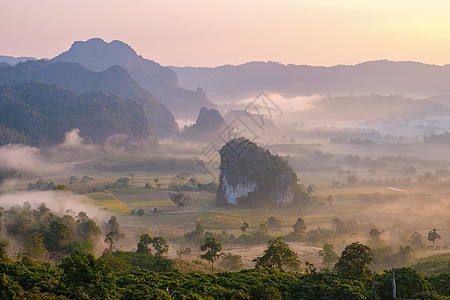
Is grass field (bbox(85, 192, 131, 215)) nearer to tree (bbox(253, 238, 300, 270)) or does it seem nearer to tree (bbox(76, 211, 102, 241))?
tree (bbox(76, 211, 102, 241))

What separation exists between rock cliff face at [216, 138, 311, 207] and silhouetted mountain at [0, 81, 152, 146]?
96.7 m

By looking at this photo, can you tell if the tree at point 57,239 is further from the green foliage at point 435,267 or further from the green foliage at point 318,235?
the green foliage at point 435,267

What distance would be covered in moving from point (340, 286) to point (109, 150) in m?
167

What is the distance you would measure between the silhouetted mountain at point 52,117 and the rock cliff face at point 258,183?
9667 cm

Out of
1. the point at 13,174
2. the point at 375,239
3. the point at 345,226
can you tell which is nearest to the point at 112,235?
the point at 375,239

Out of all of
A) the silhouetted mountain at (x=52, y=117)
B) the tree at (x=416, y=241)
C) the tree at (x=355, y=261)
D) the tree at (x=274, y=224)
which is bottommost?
the tree at (x=416, y=241)

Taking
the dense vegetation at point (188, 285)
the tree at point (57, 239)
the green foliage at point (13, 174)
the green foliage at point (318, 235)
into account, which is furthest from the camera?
the green foliage at point (13, 174)

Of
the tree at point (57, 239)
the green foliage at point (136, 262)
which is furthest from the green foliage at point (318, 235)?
the tree at point (57, 239)

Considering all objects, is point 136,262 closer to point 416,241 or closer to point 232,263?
point 232,263

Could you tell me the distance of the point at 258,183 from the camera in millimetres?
102750

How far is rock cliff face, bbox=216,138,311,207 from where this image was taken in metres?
102

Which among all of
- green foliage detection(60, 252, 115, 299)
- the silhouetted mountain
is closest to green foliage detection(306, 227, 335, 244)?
green foliage detection(60, 252, 115, 299)

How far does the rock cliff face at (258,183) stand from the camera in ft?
333

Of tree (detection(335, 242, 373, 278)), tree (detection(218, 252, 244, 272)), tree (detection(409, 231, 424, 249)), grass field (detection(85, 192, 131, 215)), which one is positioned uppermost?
grass field (detection(85, 192, 131, 215))
